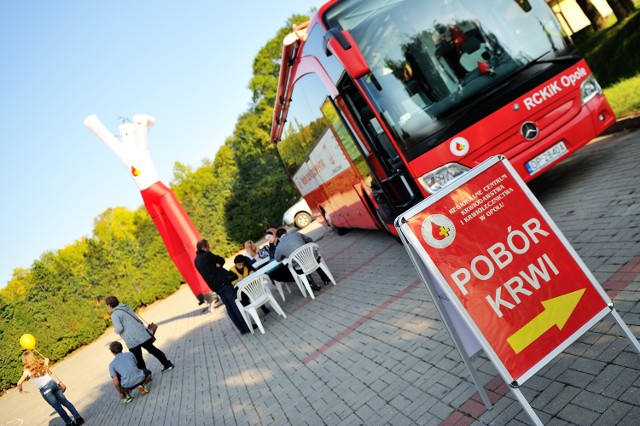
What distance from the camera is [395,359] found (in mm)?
5328

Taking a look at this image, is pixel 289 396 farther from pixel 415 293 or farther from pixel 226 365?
pixel 226 365

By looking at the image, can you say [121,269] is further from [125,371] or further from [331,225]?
[125,371]

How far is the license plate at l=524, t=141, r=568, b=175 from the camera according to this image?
6965 millimetres

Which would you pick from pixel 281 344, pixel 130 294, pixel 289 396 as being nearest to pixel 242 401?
pixel 289 396

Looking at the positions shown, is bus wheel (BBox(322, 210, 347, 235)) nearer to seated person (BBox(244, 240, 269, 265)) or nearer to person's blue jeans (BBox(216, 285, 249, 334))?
seated person (BBox(244, 240, 269, 265))

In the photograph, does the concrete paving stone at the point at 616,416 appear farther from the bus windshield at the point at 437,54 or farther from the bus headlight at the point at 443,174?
the bus windshield at the point at 437,54

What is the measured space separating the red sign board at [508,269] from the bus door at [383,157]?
3.57 m

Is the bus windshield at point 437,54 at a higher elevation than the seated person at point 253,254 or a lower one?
higher

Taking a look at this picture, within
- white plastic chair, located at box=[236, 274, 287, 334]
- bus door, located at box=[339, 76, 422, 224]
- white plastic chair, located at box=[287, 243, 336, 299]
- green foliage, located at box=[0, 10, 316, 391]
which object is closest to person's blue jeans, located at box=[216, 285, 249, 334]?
white plastic chair, located at box=[236, 274, 287, 334]

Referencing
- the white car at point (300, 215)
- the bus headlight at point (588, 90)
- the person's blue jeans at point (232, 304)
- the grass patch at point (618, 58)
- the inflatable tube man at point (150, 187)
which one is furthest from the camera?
the white car at point (300, 215)

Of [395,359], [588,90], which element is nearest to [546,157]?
[588,90]

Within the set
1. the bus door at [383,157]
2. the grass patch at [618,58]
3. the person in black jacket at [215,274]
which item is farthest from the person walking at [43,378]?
the grass patch at [618,58]

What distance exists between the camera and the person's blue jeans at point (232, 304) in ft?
31.4

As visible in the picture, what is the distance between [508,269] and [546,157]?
4.32 metres
